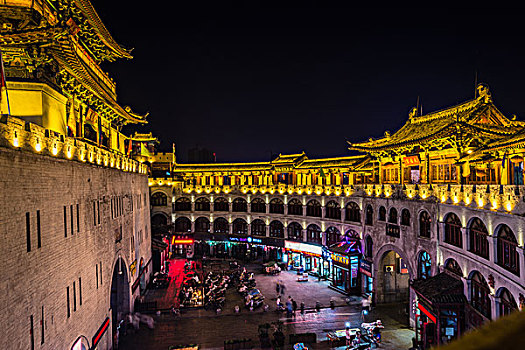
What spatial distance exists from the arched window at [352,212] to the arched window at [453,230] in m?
16.5

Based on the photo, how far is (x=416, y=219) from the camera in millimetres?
30781

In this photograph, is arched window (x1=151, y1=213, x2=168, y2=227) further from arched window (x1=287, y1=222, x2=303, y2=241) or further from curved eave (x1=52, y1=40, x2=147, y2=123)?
curved eave (x1=52, y1=40, x2=147, y2=123)

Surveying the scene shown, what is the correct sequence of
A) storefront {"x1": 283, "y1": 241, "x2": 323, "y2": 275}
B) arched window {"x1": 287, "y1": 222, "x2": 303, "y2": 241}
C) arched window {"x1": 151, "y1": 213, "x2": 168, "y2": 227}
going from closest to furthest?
1. storefront {"x1": 283, "y1": 241, "x2": 323, "y2": 275}
2. arched window {"x1": 287, "y1": 222, "x2": 303, "y2": 241}
3. arched window {"x1": 151, "y1": 213, "x2": 168, "y2": 227}

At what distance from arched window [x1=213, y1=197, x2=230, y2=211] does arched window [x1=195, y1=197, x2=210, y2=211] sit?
4.05 feet

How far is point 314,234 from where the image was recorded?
51312mm

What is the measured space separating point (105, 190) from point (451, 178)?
29.4 metres

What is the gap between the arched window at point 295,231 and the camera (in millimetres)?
53291

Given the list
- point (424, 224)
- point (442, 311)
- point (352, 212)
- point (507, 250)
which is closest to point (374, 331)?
point (442, 311)

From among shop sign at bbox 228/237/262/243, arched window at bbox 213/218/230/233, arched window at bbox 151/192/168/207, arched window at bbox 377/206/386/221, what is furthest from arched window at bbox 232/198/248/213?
arched window at bbox 377/206/386/221

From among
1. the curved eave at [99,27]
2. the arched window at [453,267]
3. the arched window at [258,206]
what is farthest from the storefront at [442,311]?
the arched window at [258,206]

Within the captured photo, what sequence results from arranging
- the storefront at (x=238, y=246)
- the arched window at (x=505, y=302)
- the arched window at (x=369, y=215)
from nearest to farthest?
the arched window at (x=505, y=302) → the arched window at (x=369, y=215) → the storefront at (x=238, y=246)

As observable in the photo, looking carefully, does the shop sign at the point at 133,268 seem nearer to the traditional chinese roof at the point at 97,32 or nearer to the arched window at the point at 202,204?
the traditional chinese roof at the point at 97,32

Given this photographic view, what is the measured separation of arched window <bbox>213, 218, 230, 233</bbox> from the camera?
201 ft

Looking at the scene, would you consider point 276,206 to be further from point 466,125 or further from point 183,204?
point 466,125
